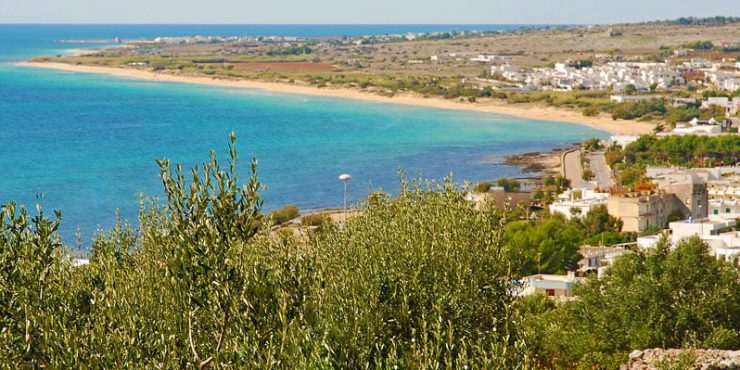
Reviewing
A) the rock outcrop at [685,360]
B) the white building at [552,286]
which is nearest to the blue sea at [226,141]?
the white building at [552,286]

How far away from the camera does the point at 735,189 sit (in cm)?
3406

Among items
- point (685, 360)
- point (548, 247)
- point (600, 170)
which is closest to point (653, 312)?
point (685, 360)

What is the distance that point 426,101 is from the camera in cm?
8162

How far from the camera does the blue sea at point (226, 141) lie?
4462cm

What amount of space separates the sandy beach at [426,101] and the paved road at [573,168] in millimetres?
10073

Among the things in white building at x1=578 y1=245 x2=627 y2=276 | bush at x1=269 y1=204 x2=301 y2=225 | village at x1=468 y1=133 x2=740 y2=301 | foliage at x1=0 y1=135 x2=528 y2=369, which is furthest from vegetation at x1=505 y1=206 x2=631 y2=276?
foliage at x1=0 y1=135 x2=528 y2=369

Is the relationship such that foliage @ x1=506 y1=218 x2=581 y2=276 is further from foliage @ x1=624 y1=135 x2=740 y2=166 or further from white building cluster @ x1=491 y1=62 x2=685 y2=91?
white building cluster @ x1=491 y1=62 x2=685 y2=91

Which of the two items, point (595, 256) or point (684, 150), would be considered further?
point (684, 150)

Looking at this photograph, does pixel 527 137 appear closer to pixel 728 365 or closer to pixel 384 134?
pixel 384 134

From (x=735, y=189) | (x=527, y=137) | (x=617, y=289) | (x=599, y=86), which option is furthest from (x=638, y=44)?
(x=617, y=289)

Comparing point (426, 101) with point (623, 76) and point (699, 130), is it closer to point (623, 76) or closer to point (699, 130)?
point (623, 76)

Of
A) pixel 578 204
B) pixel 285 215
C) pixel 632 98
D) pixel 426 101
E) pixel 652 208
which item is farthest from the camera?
pixel 426 101

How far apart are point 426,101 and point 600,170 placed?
36.5 m

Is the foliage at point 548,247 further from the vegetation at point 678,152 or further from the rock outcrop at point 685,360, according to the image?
the vegetation at point 678,152
